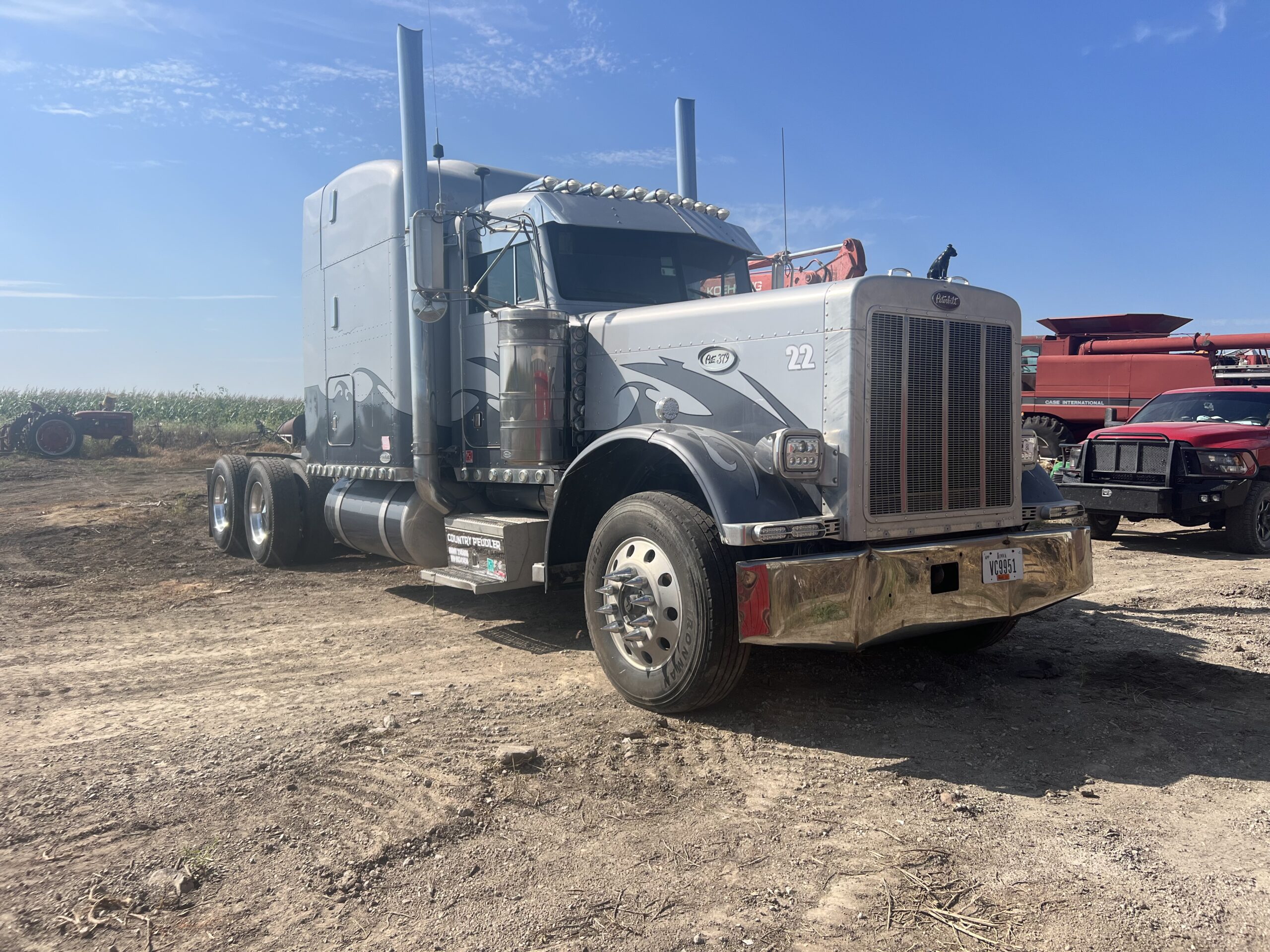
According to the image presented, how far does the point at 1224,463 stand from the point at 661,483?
7.86m

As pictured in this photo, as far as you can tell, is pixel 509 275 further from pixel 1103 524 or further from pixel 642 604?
pixel 1103 524

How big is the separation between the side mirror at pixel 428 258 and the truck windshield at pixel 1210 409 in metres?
9.81

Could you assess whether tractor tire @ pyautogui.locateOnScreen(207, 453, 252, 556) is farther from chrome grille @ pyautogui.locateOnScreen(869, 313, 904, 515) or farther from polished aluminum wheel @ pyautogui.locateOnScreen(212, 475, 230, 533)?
chrome grille @ pyautogui.locateOnScreen(869, 313, 904, 515)

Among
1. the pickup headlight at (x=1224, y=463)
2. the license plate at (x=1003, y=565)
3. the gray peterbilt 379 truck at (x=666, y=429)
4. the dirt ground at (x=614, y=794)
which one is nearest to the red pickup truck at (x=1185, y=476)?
the pickup headlight at (x=1224, y=463)

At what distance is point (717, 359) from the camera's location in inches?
204

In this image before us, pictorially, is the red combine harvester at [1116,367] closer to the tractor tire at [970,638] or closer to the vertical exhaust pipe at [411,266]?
the tractor tire at [970,638]

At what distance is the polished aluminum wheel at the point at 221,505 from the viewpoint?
10281 mm

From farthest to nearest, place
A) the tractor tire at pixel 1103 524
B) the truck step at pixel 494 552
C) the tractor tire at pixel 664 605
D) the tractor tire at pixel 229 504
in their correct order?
the tractor tire at pixel 1103 524 < the tractor tire at pixel 229 504 < the truck step at pixel 494 552 < the tractor tire at pixel 664 605

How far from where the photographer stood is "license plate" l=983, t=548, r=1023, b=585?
469 centimetres

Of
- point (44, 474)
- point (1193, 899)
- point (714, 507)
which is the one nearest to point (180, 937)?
point (714, 507)

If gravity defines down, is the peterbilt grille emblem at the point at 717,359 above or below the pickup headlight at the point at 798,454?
above

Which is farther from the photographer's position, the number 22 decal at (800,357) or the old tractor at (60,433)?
the old tractor at (60,433)

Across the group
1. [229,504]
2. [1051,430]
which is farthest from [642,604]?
[1051,430]

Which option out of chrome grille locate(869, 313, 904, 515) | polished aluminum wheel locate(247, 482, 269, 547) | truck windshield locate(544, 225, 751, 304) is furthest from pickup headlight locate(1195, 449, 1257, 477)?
polished aluminum wheel locate(247, 482, 269, 547)
